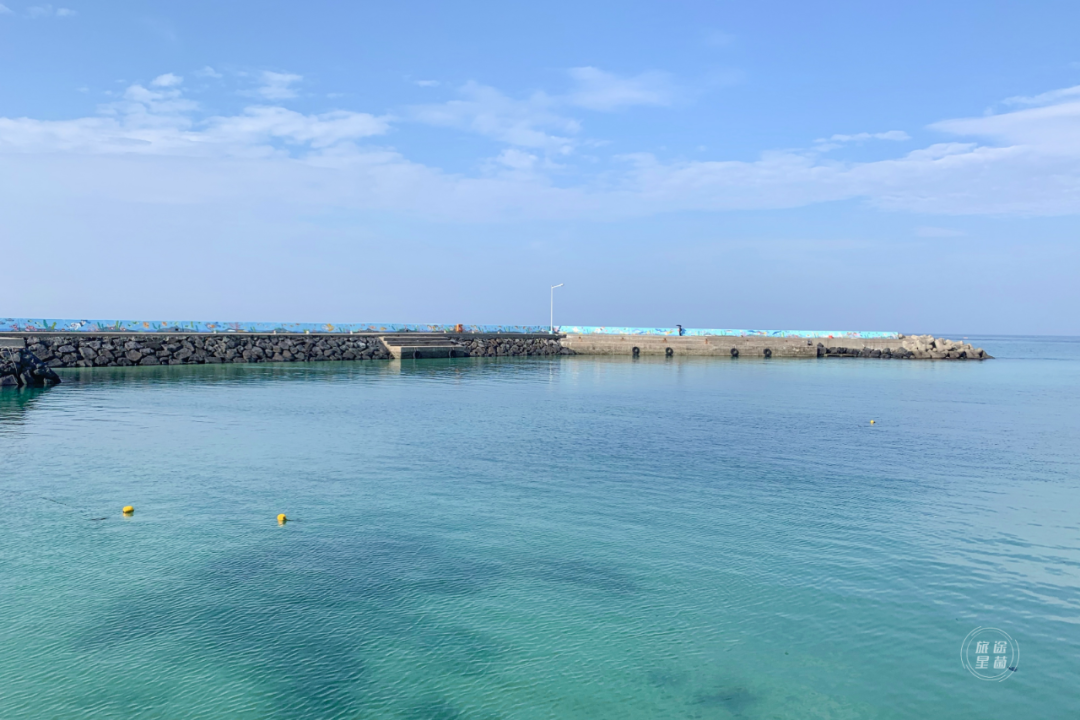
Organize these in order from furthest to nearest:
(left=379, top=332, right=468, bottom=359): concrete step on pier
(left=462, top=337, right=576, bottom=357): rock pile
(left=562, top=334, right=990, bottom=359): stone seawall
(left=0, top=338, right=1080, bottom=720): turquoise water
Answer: (left=562, top=334, right=990, bottom=359): stone seawall → (left=462, top=337, right=576, bottom=357): rock pile → (left=379, top=332, right=468, bottom=359): concrete step on pier → (left=0, top=338, right=1080, bottom=720): turquoise water

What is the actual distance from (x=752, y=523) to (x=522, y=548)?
13.0 ft

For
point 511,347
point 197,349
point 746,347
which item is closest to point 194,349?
point 197,349

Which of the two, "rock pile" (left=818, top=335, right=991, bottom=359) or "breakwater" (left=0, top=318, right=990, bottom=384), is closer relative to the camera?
"breakwater" (left=0, top=318, right=990, bottom=384)

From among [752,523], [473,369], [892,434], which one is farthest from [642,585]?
[473,369]

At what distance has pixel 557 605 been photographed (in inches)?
335

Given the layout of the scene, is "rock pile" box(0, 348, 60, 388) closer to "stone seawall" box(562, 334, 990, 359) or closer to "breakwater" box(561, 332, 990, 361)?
"stone seawall" box(562, 334, 990, 359)

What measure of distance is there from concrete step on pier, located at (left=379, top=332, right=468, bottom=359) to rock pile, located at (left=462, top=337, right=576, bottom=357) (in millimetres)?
1924

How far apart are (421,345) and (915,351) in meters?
52.5

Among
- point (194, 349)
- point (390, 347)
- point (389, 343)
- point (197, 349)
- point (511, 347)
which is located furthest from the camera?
point (511, 347)

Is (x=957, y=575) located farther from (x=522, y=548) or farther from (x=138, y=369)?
(x=138, y=369)

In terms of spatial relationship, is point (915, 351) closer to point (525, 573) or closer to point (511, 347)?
point (511, 347)

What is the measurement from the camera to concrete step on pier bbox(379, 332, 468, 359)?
200ft

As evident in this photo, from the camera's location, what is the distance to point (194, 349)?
49812 mm

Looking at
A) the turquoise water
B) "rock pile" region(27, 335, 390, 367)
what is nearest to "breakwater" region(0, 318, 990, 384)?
"rock pile" region(27, 335, 390, 367)
